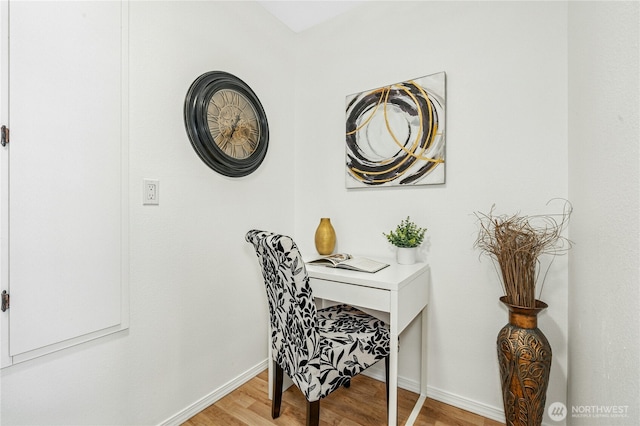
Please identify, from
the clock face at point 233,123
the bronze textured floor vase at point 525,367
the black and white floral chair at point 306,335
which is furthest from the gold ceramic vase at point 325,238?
the bronze textured floor vase at point 525,367

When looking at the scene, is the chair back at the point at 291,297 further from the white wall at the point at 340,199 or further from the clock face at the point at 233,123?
the clock face at the point at 233,123

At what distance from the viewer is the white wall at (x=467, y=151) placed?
1.41 metres

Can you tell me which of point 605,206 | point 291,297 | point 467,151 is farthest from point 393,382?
point 467,151

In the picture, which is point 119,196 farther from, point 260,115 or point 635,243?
point 635,243

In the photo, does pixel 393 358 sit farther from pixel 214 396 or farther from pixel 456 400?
pixel 214 396

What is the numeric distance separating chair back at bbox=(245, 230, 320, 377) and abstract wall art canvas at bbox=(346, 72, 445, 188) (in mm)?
908

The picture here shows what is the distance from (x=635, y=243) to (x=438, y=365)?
1361 millimetres

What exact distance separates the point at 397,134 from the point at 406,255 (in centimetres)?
75

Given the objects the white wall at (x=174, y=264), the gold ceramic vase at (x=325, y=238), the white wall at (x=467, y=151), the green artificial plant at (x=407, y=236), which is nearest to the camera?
the white wall at (x=174, y=264)

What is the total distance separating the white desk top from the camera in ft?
4.32

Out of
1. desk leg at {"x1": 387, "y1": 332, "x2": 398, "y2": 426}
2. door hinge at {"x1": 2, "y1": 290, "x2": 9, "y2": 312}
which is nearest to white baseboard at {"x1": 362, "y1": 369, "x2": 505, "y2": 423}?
desk leg at {"x1": 387, "y1": 332, "x2": 398, "y2": 426}

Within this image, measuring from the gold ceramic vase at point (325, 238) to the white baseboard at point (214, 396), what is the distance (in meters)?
0.90

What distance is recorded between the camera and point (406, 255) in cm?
165

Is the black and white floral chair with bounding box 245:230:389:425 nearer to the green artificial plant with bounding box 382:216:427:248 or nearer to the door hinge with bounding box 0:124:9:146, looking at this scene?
the green artificial plant with bounding box 382:216:427:248
